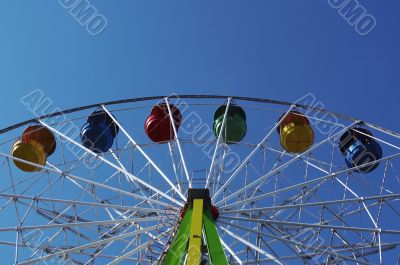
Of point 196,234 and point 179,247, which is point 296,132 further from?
point 179,247

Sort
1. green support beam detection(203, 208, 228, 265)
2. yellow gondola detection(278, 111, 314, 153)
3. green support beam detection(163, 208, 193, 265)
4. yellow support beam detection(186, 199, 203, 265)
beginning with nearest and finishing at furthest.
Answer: yellow support beam detection(186, 199, 203, 265) → green support beam detection(203, 208, 228, 265) → green support beam detection(163, 208, 193, 265) → yellow gondola detection(278, 111, 314, 153)

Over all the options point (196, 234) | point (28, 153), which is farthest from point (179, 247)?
point (28, 153)

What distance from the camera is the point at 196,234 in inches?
395

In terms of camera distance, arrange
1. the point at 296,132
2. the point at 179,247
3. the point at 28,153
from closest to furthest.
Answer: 1. the point at 179,247
2. the point at 28,153
3. the point at 296,132

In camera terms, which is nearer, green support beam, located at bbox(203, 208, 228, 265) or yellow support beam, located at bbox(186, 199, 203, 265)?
yellow support beam, located at bbox(186, 199, 203, 265)

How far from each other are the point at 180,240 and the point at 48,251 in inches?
238

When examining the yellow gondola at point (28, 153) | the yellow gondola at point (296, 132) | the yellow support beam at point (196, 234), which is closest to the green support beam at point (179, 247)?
the yellow support beam at point (196, 234)

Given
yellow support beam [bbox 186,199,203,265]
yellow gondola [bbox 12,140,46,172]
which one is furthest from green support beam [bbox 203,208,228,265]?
yellow gondola [bbox 12,140,46,172]

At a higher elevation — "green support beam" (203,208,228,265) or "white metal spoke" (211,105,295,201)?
"white metal spoke" (211,105,295,201)

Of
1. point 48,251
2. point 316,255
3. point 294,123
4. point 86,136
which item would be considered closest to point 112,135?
point 86,136

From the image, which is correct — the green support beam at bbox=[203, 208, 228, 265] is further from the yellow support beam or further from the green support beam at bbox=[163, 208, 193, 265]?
the green support beam at bbox=[163, 208, 193, 265]

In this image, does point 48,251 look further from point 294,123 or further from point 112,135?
point 294,123

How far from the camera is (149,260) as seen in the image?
13.1 metres

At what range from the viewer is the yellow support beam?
931 centimetres
